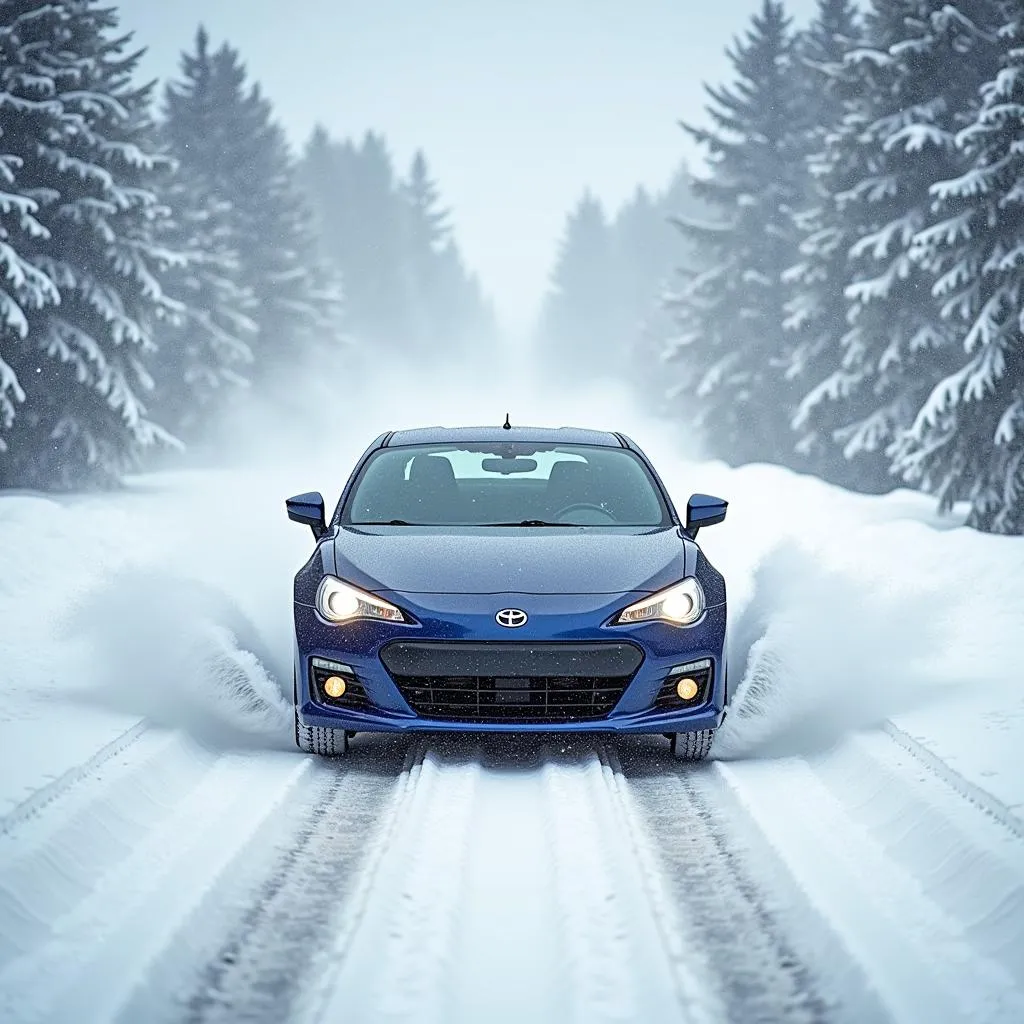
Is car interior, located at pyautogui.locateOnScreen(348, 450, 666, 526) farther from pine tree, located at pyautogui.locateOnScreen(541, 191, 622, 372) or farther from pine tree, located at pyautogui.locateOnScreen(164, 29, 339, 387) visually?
pine tree, located at pyautogui.locateOnScreen(541, 191, 622, 372)

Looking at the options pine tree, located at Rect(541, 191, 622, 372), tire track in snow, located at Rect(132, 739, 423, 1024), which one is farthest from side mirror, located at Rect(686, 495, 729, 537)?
pine tree, located at Rect(541, 191, 622, 372)

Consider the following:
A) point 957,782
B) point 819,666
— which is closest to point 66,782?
point 957,782

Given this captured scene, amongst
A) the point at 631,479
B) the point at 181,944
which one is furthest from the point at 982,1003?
the point at 631,479

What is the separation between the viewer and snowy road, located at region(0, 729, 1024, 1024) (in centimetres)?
339

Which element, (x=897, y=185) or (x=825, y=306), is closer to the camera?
(x=897, y=185)

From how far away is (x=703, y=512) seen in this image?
7.04 metres

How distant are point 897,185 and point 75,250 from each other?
15.0m

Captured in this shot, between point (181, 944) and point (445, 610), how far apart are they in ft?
7.85

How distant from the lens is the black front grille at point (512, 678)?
5805mm

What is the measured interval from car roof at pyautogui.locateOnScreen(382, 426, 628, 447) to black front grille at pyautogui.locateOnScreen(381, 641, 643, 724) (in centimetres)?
219

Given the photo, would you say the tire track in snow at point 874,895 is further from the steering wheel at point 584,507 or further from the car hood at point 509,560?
the steering wheel at point 584,507

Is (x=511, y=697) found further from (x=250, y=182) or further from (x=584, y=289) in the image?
(x=584, y=289)

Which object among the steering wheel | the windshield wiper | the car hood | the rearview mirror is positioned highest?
the rearview mirror

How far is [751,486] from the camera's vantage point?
24484 millimetres
